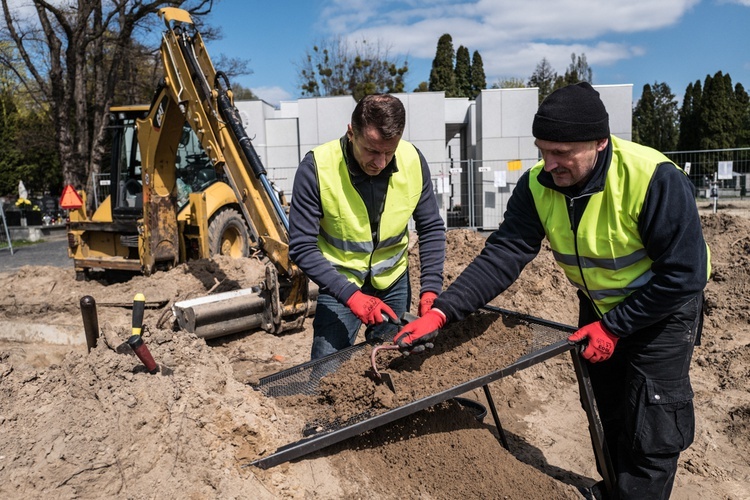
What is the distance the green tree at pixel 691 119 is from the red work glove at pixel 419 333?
117 feet

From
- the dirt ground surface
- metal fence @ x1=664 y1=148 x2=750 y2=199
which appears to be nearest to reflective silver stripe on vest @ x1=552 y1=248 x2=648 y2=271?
the dirt ground surface

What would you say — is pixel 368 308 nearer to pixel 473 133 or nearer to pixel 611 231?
pixel 611 231

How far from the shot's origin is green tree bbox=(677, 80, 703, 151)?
33.6 metres

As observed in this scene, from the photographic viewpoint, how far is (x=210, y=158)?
6.51 metres

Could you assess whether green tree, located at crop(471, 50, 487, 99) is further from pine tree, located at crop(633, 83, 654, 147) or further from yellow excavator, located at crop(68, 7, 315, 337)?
yellow excavator, located at crop(68, 7, 315, 337)

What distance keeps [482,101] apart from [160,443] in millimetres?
14814

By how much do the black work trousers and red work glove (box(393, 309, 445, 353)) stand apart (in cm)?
84

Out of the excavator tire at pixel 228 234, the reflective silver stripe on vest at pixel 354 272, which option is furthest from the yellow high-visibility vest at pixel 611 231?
the excavator tire at pixel 228 234

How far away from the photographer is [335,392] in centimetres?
252

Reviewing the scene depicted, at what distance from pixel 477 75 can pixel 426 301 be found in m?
41.2

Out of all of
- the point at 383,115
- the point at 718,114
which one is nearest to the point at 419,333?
the point at 383,115

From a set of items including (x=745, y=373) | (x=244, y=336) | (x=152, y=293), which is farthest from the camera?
(x=152, y=293)

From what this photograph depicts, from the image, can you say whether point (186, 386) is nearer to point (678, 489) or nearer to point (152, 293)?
point (678, 489)

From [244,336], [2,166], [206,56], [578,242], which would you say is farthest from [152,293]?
[2,166]
